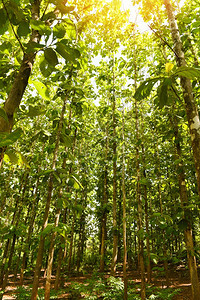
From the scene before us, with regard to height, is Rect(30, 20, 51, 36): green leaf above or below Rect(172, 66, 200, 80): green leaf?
below

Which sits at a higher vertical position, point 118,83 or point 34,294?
point 118,83

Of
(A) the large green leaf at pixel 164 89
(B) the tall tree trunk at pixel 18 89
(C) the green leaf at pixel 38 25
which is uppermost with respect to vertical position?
(A) the large green leaf at pixel 164 89

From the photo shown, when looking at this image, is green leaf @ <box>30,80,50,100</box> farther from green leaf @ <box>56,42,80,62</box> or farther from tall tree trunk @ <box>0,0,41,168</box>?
green leaf @ <box>56,42,80,62</box>

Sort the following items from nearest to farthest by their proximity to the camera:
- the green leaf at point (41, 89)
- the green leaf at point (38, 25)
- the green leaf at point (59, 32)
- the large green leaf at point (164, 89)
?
the green leaf at point (38, 25), the green leaf at point (59, 32), the green leaf at point (41, 89), the large green leaf at point (164, 89)

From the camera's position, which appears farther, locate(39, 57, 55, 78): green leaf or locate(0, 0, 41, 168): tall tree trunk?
locate(39, 57, 55, 78): green leaf

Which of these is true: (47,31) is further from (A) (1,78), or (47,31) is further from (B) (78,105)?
(B) (78,105)

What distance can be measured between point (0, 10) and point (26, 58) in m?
0.34

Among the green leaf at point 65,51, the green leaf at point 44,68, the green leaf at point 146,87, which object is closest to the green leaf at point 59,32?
the green leaf at point 65,51

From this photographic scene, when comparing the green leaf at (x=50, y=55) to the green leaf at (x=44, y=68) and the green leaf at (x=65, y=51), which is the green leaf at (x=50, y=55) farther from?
the green leaf at (x=44, y=68)

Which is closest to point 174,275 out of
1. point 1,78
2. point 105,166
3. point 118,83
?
point 105,166

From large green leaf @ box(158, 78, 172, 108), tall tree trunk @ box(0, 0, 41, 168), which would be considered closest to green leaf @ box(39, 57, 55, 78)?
tall tree trunk @ box(0, 0, 41, 168)

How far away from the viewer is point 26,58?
1.41m

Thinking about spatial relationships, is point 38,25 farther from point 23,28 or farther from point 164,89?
point 164,89

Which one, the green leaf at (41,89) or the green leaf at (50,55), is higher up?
the green leaf at (50,55)
